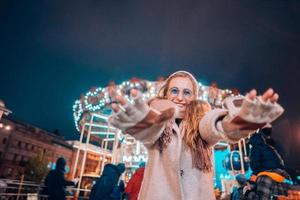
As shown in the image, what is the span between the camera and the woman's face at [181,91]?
1.82 meters

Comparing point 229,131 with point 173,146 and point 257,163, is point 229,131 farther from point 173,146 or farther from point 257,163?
point 257,163

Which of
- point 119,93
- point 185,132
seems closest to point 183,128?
point 185,132

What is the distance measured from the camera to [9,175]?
31.7 m

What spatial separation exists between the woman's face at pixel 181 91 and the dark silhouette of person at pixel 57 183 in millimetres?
4731

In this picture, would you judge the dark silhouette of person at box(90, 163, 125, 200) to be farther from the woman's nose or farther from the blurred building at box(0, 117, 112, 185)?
the blurred building at box(0, 117, 112, 185)

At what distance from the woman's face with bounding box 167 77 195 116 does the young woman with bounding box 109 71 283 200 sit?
0.10 meters

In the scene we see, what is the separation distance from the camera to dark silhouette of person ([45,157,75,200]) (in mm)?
5273

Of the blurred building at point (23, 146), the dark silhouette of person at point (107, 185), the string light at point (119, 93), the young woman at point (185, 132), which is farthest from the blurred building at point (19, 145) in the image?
the young woman at point (185, 132)

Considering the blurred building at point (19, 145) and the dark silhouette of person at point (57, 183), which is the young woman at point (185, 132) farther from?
the blurred building at point (19, 145)

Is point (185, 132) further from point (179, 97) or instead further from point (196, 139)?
point (179, 97)

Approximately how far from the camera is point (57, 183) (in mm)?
5406

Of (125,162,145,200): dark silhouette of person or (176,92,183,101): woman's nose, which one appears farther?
(125,162,145,200): dark silhouette of person

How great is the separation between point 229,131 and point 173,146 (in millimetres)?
394

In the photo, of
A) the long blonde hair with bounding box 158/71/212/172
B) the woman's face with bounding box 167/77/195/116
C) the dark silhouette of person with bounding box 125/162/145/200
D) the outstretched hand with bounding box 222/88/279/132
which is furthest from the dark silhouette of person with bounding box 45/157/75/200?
the outstretched hand with bounding box 222/88/279/132
